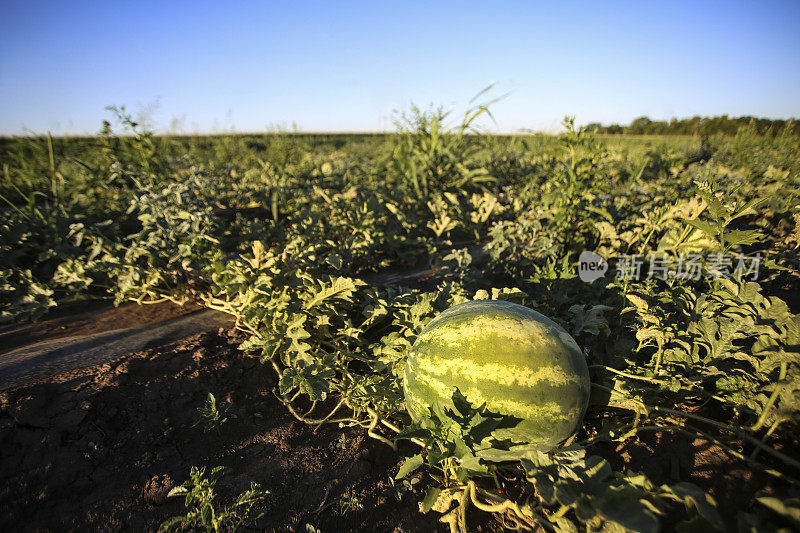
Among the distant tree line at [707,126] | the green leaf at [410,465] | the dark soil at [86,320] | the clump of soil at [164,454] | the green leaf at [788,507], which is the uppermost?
the distant tree line at [707,126]

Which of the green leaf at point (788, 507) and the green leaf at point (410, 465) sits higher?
the green leaf at point (788, 507)

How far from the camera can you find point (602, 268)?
278 centimetres

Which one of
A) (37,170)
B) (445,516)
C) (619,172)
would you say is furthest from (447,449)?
(37,170)

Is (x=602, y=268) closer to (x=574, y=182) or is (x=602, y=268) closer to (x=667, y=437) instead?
(x=574, y=182)

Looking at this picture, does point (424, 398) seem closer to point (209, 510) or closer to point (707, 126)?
point (209, 510)

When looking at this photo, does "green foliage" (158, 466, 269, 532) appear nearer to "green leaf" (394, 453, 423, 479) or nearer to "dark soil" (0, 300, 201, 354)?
"green leaf" (394, 453, 423, 479)

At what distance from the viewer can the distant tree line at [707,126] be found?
7.34 metres

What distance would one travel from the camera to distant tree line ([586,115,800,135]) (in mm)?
7344

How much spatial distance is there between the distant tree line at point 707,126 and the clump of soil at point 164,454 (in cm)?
295

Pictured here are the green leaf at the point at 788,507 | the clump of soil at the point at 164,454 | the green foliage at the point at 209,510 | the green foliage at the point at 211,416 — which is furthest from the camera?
the green foliage at the point at 211,416

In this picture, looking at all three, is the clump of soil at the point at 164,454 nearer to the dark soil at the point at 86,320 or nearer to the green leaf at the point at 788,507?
the dark soil at the point at 86,320

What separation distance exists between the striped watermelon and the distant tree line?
85.4 inches

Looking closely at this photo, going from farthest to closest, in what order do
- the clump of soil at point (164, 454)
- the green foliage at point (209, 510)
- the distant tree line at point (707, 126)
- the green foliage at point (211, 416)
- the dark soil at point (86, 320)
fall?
the distant tree line at point (707, 126) → the dark soil at point (86, 320) → the green foliage at point (211, 416) → the clump of soil at point (164, 454) → the green foliage at point (209, 510)

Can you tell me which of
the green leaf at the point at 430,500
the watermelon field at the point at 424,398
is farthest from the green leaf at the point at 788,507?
the green leaf at the point at 430,500
